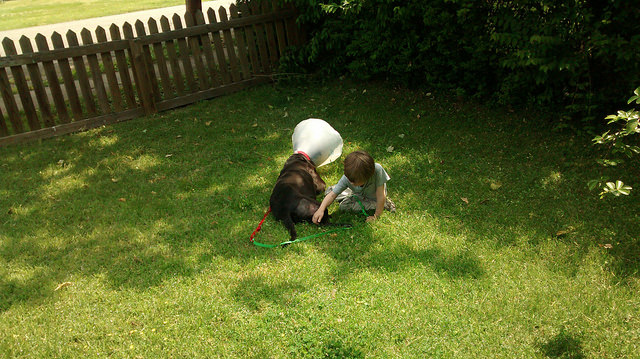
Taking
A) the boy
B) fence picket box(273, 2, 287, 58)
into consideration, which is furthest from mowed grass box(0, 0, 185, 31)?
the boy

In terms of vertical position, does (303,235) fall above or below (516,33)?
below

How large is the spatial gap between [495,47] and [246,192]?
3.52 m

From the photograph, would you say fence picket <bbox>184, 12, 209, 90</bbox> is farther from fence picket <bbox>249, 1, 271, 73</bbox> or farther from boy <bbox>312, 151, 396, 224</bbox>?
boy <bbox>312, 151, 396, 224</bbox>

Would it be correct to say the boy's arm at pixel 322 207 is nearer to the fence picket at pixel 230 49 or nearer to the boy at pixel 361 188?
the boy at pixel 361 188

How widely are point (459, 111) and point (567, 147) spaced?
61.0 inches

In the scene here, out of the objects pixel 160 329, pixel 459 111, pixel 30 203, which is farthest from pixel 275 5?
pixel 160 329

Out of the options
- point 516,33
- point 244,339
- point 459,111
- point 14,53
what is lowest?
point 244,339

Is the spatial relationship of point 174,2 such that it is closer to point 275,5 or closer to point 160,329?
point 275,5

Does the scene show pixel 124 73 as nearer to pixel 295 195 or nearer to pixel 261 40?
pixel 261 40

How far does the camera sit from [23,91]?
6656 millimetres

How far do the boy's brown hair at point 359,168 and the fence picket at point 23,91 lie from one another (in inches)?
201

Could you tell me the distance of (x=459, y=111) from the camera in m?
6.40

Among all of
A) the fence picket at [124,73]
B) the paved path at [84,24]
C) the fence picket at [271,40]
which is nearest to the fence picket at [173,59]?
the fence picket at [124,73]

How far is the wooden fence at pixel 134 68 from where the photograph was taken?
6676 mm
